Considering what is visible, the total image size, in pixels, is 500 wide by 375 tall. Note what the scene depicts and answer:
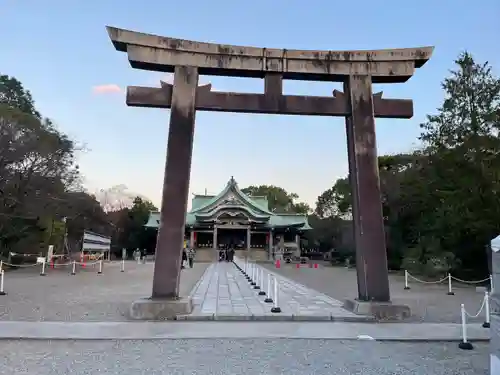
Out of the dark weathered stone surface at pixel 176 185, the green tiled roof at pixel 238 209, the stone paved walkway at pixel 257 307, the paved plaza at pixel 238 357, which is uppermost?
the green tiled roof at pixel 238 209

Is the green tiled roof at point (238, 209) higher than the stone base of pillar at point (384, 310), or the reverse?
the green tiled roof at point (238, 209)

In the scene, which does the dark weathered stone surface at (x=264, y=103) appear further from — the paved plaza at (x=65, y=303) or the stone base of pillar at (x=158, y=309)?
the paved plaza at (x=65, y=303)

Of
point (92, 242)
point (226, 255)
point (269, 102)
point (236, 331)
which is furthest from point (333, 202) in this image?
point (236, 331)

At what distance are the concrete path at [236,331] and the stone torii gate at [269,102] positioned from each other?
3.08 ft

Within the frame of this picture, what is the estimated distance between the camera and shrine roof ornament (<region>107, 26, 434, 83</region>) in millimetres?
9602

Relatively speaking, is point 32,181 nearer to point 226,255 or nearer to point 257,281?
point 257,281

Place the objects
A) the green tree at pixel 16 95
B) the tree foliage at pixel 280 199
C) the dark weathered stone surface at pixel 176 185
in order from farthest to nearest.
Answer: the tree foliage at pixel 280 199, the green tree at pixel 16 95, the dark weathered stone surface at pixel 176 185

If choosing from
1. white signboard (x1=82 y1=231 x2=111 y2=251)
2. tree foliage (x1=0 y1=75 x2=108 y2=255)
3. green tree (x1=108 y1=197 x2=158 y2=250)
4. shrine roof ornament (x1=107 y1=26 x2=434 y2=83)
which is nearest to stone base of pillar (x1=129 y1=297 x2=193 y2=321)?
shrine roof ornament (x1=107 y1=26 x2=434 y2=83)

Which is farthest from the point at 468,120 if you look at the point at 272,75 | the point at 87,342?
the point at 87,342

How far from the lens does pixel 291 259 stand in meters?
46.6

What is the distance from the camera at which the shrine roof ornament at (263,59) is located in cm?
960

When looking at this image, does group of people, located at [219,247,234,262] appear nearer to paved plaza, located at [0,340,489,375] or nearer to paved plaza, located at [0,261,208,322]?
paved plaza, located at [0,261,208,322]

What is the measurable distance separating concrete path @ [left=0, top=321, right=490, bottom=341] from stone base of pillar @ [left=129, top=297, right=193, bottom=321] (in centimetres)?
41

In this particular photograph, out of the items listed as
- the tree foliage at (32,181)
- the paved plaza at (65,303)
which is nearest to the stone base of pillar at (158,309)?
the paved plaza at (65,303)
